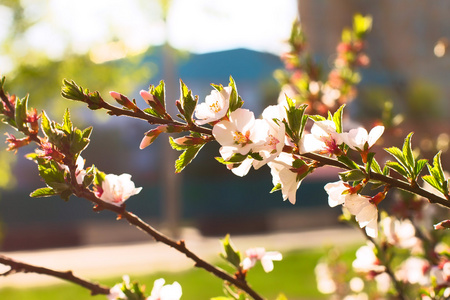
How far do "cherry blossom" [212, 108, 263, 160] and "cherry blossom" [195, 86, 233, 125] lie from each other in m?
0.01

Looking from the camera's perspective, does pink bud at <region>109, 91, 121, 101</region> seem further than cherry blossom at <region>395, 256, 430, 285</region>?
No

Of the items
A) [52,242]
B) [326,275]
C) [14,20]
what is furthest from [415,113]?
[326,275]

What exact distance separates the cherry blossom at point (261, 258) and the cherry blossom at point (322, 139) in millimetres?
336

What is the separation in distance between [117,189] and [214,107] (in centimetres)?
23

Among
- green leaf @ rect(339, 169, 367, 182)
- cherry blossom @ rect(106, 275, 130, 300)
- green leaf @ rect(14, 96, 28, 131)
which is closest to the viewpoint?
green leaf @ rect(339, 169, 367, 182)

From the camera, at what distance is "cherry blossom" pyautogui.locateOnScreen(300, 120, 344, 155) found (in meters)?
0.80

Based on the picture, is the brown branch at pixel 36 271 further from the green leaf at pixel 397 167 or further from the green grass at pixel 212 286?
the green grass at pixel 212 286

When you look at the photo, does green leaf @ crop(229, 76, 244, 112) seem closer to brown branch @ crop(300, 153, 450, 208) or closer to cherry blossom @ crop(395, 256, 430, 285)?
brown branch @ crop(300, 153, 450, 208)

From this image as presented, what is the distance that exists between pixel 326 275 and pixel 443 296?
1.77m

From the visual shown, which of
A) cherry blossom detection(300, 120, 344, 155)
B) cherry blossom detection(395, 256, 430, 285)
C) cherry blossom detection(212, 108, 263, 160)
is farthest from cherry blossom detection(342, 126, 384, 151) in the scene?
cherry blossom detection(395, 256, 430, 285)

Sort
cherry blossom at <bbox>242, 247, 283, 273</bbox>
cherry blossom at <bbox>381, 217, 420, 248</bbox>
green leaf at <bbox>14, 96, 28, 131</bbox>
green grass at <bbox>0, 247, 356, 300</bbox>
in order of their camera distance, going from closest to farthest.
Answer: green leaf at <bbox>14, 96, 28, 131</bbox>, cherry blossom at <bbox>242, 247, 283, 273</bbox>, cherry blossom at <bbox>381, 217, 420, 248</bbox>, green grass at <bbox>0, 247, 356, 300</bbox>

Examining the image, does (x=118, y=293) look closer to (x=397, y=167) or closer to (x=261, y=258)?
(x=261, y=258)

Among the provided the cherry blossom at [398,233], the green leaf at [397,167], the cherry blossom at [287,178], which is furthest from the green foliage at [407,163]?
the cherry blossom at [398,233]

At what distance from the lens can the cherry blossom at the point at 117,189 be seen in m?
0.91
